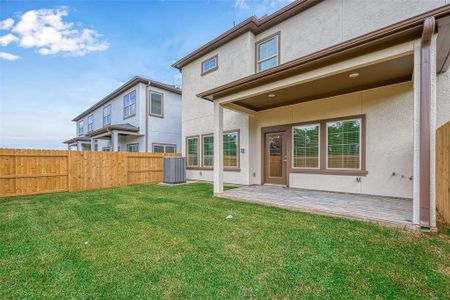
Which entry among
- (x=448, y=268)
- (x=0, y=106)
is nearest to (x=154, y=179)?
(x=0, y=106)

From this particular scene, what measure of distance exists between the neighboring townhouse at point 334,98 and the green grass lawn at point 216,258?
1.46 meters

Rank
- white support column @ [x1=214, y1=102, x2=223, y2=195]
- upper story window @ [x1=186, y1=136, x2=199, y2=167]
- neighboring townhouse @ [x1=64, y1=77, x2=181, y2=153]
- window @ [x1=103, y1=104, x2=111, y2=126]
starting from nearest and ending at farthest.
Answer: white support column @ [x1=214, y1=102, x2=223, y2=195] < upper story window @ [x1=186, y1=136, x2=199, y2=167] < neighboring townhouse @ [x1=64, y1=77, x2=181, y2=153] < window @ [x1=103, y1=104, x2=111, y2=126]

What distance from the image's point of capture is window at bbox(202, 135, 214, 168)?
992cm

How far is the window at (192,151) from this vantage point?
1073 cm

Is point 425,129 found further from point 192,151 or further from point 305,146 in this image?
point 192,151

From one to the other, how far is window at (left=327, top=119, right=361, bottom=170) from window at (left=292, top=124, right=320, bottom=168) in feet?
1.34

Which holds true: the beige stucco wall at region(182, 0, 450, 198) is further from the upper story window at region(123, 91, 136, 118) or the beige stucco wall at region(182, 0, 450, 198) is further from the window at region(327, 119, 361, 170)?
the upper story window at region(123, 91, 136, 118)

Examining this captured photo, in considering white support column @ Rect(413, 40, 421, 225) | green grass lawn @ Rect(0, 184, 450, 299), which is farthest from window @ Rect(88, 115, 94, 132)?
white support column @ Rect(413, 40, 421, 225)

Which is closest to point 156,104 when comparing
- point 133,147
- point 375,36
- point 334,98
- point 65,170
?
point 133,147

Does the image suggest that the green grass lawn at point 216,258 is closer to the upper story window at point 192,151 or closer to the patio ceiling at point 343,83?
the patio ceiling at point 343,83

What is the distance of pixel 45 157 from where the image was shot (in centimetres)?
769

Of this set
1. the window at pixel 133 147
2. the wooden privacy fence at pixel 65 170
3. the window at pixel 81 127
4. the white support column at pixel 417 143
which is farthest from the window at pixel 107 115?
the white support column at pixel 417 143

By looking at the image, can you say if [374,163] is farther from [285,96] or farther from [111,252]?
[111,252]

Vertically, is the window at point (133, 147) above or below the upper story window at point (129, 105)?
below
